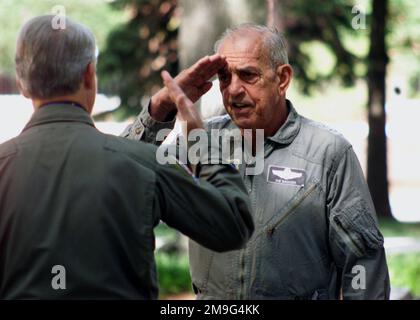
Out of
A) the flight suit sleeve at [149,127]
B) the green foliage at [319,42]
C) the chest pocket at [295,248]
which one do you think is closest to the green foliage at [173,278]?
the chest pocket at [295,248]

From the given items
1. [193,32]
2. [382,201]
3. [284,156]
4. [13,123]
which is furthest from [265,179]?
[13,123]

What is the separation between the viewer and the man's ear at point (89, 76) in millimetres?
2805

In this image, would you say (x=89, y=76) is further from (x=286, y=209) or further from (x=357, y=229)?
(x=357, y=229)

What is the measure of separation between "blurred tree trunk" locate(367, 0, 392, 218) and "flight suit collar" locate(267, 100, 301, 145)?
13.5m

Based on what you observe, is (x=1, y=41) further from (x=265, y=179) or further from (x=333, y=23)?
(x=265, y=179)

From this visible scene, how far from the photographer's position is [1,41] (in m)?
37.0

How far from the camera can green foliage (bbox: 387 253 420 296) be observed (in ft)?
33.9

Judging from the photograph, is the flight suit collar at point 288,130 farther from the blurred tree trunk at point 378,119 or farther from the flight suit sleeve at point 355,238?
the blurred tree trunk at point 378,119

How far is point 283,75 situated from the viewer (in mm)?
3977

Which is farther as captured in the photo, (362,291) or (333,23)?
(333,23)

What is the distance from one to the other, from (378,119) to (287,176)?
47.5 ft
